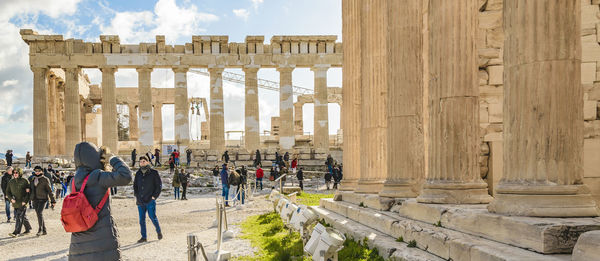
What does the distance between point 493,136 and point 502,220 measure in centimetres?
500

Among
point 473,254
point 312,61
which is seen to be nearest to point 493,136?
point 473,254

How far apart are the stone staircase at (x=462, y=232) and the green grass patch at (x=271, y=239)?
3.17ft

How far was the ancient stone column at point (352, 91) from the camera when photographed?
41.3 feet

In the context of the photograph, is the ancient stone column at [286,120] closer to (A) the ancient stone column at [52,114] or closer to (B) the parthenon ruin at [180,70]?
(B) the parthenon ruin at [180,70]

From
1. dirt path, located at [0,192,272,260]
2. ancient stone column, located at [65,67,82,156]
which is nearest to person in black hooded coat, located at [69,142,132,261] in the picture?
dirt path, located at [0,192,272,260]

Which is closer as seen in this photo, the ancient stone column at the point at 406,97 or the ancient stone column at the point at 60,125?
the ancient stone column at the point at 406,97

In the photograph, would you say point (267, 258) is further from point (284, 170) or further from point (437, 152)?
point (284, 170)

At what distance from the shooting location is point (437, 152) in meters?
7.47

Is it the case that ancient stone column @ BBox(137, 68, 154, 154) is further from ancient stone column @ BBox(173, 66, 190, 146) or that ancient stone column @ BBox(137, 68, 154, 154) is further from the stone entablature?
ancient stone column @ BBox(173, 66, 190, 146)

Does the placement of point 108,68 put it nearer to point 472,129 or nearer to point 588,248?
point 472,129

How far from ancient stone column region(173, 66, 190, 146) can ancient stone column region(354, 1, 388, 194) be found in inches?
1181

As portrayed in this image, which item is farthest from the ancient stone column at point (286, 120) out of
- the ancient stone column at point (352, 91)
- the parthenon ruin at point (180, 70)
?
the ancient stone column at point (352, 91)

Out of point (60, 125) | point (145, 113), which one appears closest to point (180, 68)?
point (145, 113)

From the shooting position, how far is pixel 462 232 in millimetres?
5996
